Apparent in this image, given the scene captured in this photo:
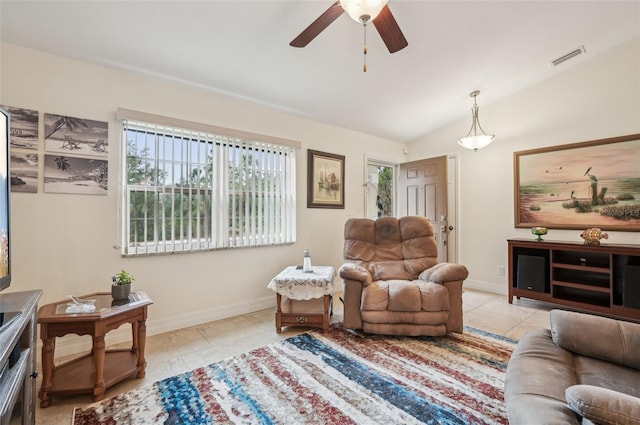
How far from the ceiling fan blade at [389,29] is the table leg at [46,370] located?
269 centimetres

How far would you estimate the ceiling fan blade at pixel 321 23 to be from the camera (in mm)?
1583

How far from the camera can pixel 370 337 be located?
97.3 inches

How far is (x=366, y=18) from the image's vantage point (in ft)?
4.96

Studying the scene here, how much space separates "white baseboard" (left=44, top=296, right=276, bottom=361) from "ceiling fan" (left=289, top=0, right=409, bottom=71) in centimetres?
256

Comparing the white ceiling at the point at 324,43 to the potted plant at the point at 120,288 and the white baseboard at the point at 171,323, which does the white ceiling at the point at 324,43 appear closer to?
the potted plant at the point at 120,288

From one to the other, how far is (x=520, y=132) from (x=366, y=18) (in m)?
3.27

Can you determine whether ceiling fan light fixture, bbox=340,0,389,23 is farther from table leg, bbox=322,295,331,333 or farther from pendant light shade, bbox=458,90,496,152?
pendant light shade, bbox=458,90,496,152

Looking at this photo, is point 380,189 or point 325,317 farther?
point 380,189

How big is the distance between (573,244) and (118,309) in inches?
166

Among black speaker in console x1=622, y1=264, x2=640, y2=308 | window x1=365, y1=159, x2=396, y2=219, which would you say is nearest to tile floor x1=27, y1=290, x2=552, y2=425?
black speaker in console x1=622, y1=264, x2=640, y2=308

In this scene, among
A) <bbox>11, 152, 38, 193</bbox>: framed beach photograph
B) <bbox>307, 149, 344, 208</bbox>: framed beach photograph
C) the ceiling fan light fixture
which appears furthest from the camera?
<bbox>307, 149, 344, 208</bbox>: framed beach photograph

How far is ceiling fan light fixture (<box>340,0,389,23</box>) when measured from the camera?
1438 millimetres

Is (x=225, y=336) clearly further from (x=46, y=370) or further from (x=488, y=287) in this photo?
(x=488, y=287)

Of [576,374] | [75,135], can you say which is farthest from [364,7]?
[75,135]
